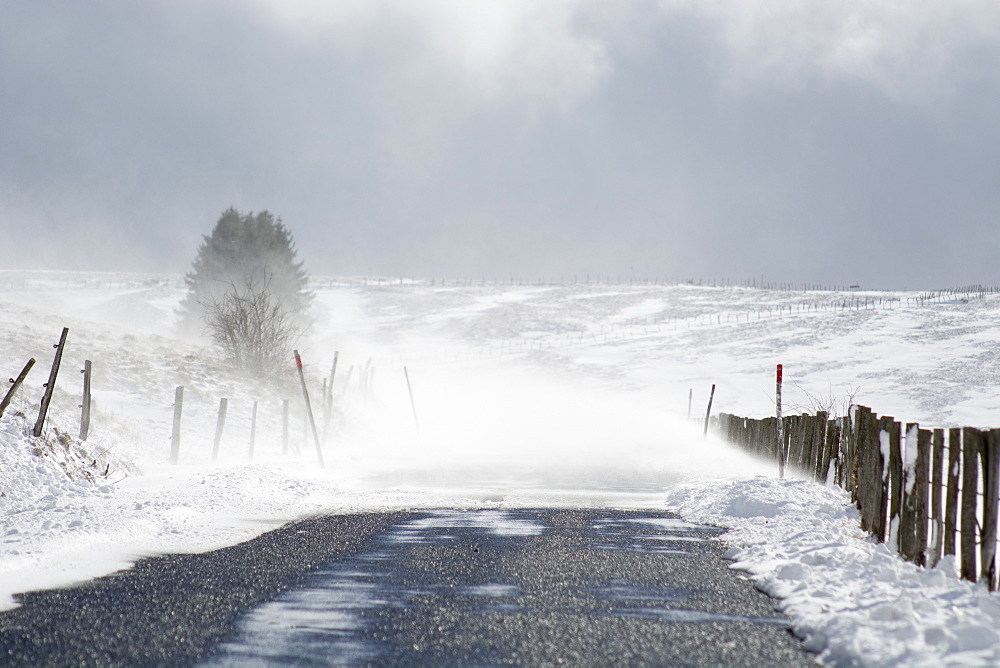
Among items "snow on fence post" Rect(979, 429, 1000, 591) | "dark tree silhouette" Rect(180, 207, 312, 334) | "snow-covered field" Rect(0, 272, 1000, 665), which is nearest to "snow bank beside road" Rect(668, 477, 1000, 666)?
"snow-covered field" Rect(0, 272, 1000, 665)

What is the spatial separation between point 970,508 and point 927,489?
1101 mm

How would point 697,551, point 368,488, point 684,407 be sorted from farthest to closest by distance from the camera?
point 684,407, point 368,488, point 697,551

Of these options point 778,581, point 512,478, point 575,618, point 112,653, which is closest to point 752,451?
point 512,478

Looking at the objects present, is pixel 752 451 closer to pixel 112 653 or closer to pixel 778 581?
pixel 778 581

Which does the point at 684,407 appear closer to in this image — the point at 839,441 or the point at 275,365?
the point at 275,365

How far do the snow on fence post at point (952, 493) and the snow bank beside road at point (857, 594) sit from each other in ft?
0.99

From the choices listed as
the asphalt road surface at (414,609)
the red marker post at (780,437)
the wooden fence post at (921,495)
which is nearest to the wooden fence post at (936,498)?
the wooden fence post at (921,495)

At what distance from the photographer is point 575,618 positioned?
6.31 m

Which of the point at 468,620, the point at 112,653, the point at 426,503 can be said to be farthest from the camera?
the point at 426,503

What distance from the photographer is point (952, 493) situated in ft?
26.3

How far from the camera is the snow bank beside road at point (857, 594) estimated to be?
5234 millimetres

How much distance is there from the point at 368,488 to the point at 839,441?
29.5 feet

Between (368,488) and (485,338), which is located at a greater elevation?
(485,338)

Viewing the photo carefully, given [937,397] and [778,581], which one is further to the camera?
[937,397]
